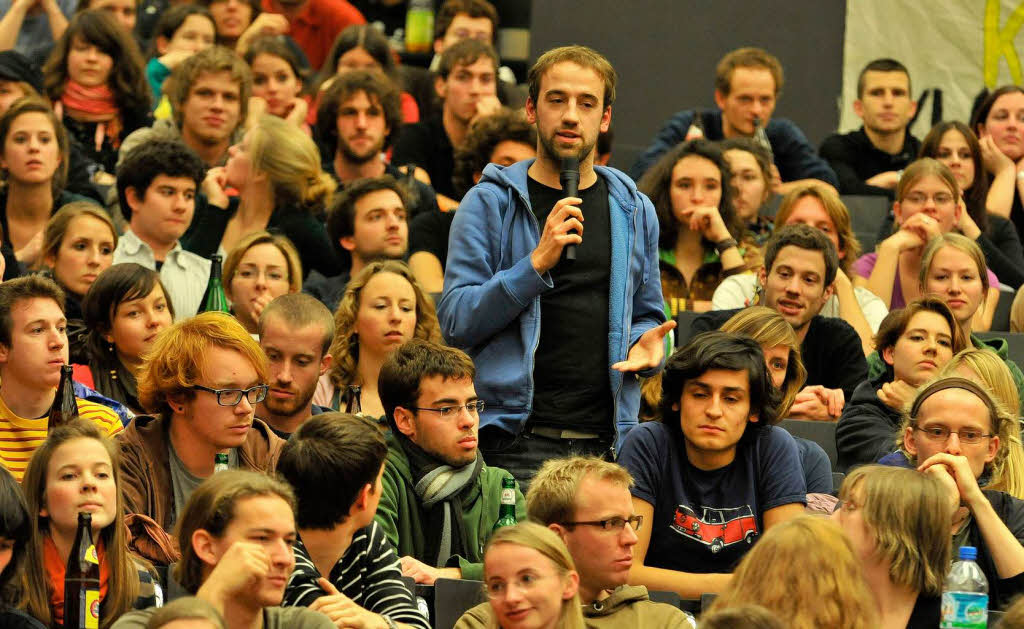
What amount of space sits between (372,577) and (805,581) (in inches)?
43.0

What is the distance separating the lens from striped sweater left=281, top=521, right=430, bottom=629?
4328 mm

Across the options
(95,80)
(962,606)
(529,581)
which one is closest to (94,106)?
(95,80)

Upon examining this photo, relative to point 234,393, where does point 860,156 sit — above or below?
above

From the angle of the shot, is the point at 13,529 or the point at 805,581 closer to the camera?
the point at 805,581

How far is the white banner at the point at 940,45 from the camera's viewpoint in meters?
10.4

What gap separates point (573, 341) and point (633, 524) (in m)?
0.66

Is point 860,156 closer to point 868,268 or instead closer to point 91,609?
point 868,268

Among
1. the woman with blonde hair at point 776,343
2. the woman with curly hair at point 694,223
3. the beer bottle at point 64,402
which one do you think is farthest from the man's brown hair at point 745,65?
the beer bottle at point 64,402

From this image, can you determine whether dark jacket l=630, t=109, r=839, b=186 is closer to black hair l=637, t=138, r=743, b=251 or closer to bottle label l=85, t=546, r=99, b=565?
black hair l=637, t=138, r=743, b=251

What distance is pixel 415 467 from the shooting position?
5055 millimetres

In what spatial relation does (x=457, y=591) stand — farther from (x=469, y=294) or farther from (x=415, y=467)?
(x=469, y=294)

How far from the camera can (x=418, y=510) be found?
5.02 meters

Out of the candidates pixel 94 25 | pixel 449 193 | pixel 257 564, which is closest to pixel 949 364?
pixel 257 564

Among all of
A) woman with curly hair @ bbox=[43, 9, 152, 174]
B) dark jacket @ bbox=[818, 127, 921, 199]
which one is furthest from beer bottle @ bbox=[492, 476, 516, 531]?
dark jacket @ bbox=[818, 127, 921, 199]
